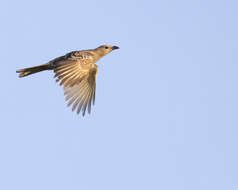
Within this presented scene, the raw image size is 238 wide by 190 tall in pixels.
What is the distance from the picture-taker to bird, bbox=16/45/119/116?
14859 mm

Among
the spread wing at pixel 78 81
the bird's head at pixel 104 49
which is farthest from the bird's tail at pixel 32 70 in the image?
the bird's head at pixel 104 49

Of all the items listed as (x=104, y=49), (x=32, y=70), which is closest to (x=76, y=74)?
(x=32, y=70)

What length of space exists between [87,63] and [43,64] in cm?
114

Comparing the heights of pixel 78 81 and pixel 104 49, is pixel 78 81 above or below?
below

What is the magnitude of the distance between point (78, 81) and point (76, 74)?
0.20m

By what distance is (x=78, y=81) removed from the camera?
50.4 feet

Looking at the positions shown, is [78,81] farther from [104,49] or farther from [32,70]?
[104,49]

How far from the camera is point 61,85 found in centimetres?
1469

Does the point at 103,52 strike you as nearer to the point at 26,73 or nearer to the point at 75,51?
the point at 75,51

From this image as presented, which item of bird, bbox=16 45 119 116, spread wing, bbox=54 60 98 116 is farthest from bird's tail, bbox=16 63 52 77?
spread wing, bbox=54 60 98 116

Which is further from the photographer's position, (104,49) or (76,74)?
(104,49)

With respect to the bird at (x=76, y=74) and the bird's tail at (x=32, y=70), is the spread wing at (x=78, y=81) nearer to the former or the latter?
the bird at (x=76, y=74)

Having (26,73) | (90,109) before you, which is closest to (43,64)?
(26,73)

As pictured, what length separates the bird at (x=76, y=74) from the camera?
1486cm
